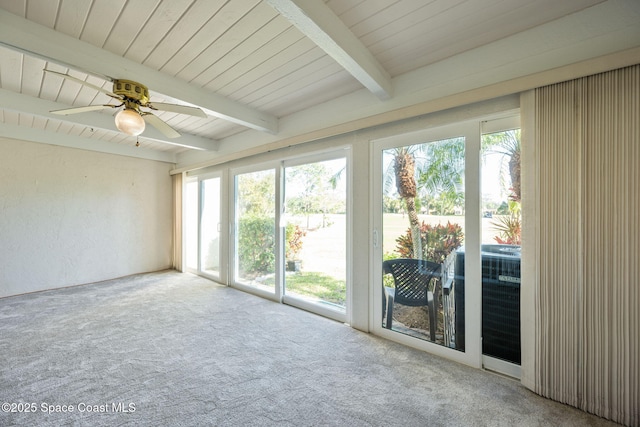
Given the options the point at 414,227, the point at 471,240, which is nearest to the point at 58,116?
the point at 414,227

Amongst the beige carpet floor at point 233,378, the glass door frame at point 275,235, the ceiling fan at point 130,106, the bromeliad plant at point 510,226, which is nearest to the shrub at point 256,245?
the glass door frame at point 275,235

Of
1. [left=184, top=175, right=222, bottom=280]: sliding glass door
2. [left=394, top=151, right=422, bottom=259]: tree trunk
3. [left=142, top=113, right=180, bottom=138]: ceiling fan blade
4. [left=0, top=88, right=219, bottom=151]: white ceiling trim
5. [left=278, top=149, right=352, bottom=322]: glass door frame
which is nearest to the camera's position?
[left=142, top=113, right=180, bottom=138]: ceiling fan blade

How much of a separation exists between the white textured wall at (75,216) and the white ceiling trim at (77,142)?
11cm

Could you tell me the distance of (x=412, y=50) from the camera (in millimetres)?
1961

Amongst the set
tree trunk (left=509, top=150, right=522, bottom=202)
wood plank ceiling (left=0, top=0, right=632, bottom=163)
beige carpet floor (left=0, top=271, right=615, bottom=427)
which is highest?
wood plank ceiling (left=0, top=0, right=632, bottom=163)

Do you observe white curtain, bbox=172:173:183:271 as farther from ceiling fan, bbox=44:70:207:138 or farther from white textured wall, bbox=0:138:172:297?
ceiling fan, bbox=44:70:207:138

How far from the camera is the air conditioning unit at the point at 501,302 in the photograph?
6.36ft

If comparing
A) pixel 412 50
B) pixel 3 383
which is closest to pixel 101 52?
pixel 412 50

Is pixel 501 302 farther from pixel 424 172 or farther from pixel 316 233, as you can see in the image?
pixel 316 233

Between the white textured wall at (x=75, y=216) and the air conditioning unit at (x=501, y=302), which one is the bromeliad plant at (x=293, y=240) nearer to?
the air conditioning unit at (x=501, y=302)

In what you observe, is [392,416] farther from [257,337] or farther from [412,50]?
[412,50]

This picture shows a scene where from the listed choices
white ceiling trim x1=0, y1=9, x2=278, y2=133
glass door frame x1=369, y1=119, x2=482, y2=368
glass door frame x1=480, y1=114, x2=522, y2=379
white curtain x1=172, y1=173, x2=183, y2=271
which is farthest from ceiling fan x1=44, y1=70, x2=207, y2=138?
white curtain x1=172, y1=173, x2=183, y2=271

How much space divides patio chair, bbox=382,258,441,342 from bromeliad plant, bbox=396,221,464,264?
0.07 m

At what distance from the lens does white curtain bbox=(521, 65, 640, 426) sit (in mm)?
1460
